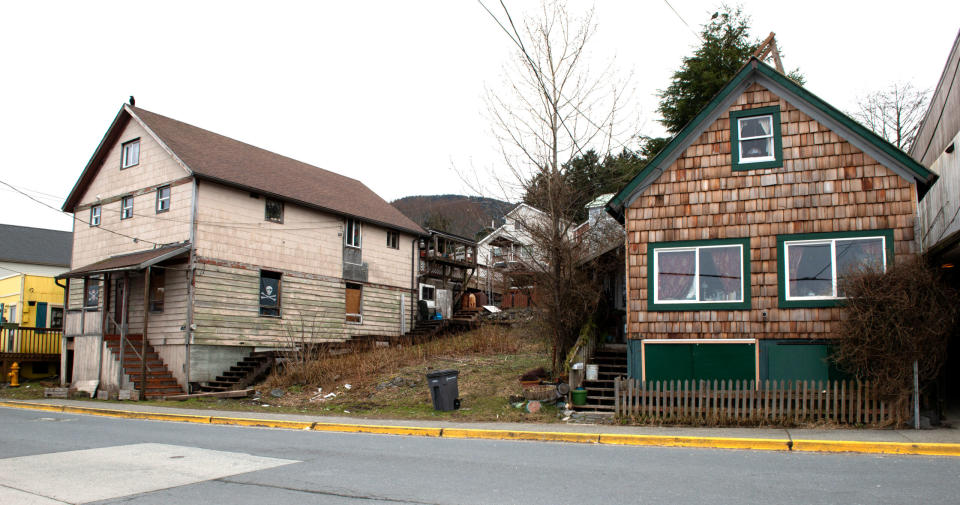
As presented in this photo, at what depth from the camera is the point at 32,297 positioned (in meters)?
34.1

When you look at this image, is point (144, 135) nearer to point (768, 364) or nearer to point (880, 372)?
point (768, 364)

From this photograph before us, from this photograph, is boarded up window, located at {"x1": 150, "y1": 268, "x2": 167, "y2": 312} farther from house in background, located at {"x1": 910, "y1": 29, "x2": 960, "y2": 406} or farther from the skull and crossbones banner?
house in background, located at {"x1": 910, "y1": 29, "x2": 960, "y2": 406}

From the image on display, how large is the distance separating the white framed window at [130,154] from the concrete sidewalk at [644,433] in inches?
493

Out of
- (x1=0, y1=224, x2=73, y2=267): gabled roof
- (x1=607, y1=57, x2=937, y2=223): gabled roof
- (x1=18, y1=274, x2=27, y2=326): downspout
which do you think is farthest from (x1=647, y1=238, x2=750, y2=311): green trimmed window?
(x1=0, y1=224, x2=73, y2=267): gabled roof

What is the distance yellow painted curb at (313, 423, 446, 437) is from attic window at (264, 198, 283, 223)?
41.9ft

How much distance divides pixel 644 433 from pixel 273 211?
17.9 m

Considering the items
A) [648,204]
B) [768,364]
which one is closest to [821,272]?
[768,364]

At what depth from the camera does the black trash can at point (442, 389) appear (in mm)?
15734

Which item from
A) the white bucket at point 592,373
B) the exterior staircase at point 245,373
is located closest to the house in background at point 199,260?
the exterior staircase at point 245,373

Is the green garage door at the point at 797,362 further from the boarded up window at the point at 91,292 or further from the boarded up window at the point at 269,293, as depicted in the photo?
the boarded up window at the point at 91,292

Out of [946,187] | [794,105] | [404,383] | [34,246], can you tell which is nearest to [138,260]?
[404,383]

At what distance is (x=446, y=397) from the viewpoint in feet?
51.8

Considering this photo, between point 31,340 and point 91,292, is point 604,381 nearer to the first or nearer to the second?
point 91,292

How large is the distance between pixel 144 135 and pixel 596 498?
2355 centimetres
